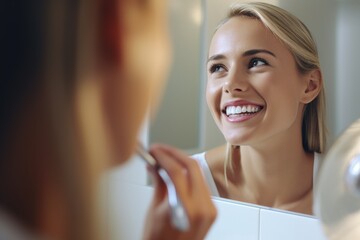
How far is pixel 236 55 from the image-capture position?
31.1 inches

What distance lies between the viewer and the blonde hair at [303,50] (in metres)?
0.72

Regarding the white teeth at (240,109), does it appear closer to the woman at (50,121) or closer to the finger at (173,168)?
the finger at (173,168)

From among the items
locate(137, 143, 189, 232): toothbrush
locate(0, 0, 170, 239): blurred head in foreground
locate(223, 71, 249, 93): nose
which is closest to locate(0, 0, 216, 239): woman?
locate(0, 0, 170, 239): blurred head in foreground

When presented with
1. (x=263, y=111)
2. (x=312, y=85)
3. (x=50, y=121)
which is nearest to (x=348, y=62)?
(x=312, y=85)

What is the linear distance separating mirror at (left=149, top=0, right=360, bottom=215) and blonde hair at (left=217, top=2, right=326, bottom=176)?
12mm

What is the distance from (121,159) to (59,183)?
7cm

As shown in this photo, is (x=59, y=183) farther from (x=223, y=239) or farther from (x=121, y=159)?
(x=223, y=239)

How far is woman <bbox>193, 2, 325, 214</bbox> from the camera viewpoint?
731 millimetres

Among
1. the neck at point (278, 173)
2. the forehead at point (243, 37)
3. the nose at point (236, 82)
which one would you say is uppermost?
the forehead at point (243, 37)

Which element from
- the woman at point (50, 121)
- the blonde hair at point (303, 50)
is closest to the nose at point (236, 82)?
the blonde hair at point (303, 50)

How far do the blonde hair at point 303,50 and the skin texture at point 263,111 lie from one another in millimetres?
11

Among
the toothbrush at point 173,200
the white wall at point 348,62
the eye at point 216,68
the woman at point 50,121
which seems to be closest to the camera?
the woman at point 50,121

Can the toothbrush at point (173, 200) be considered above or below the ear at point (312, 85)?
below

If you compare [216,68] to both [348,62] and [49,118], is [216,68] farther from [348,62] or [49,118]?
[49,118]
